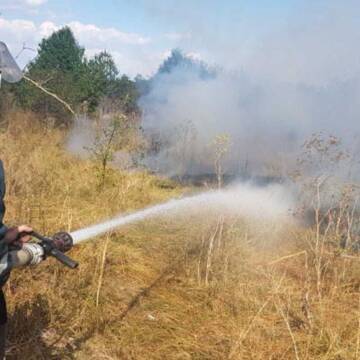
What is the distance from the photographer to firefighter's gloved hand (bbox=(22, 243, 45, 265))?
214 cm

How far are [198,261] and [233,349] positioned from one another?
167 cm

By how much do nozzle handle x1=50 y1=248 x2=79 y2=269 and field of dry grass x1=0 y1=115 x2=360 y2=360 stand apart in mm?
1378

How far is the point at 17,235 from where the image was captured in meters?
2.20

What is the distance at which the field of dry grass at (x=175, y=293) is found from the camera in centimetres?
353

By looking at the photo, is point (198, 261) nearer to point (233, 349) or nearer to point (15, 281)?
point (233, 349)

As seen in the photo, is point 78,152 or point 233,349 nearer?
point 233,349

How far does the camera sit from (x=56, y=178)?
7.76 m

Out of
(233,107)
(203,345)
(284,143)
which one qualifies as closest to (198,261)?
(203,345)

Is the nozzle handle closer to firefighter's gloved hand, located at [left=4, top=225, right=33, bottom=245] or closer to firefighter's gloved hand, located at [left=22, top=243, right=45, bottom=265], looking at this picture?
firefighter's gloved hand, located at [left=22, top=243, right=45, bottom=265]

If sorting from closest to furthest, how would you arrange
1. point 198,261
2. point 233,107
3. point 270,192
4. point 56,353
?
point 56,353 < point 198,261 < point 270,192 < point 233,107

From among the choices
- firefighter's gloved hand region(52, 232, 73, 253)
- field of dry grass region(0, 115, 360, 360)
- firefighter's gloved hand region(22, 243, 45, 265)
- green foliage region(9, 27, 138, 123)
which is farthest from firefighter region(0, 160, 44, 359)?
green foliage region(9, 27, 138, 123)

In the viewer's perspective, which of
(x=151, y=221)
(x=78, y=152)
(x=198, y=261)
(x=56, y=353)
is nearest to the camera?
(x=56, y=353)

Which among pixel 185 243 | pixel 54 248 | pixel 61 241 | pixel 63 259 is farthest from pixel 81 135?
pixel 63 259

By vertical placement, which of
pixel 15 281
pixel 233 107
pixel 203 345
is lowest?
pixel 203 345
